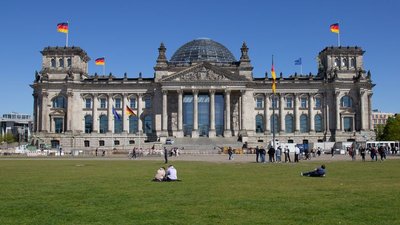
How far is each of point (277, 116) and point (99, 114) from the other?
144ft

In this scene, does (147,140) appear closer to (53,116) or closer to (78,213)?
(53,116)

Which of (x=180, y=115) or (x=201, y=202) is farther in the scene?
(x=180, y=115)

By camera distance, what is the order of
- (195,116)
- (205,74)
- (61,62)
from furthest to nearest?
(61,62)
(195,116)
(205,74)

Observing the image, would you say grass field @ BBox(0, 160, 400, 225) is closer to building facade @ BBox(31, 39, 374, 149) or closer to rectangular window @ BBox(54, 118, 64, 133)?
building facade @ BBox(31, 39, 374, 149)

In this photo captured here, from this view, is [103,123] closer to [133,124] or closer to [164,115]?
[133,124]

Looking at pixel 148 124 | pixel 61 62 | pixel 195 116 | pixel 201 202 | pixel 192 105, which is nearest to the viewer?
pixel 201 202

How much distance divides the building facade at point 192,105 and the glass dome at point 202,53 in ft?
15.0

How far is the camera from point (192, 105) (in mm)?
119188

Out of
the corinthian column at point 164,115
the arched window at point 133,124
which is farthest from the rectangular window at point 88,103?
the corinthian column at point 164,115

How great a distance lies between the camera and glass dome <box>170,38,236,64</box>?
5069 inches

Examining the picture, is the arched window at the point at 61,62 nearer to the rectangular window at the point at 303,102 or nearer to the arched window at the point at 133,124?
the arched window at the point at 133,124

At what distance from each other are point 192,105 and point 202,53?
1741 centimetres

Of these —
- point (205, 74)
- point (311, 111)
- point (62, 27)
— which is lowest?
point (311, 111)

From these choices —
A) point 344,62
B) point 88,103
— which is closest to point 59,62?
point 88,103
